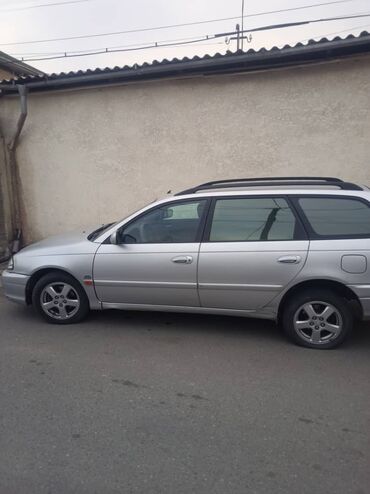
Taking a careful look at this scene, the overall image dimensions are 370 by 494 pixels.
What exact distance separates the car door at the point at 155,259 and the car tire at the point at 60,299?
0.89 feet

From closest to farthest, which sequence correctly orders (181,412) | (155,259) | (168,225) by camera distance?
(181,412) → (155,259) → (168,225)

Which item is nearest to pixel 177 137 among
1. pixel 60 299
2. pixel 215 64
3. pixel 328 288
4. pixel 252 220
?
pixel 215 64

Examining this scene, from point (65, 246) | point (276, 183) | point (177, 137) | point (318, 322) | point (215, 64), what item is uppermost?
point (215, 64)

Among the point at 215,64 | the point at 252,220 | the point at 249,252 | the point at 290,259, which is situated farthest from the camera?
the point at 215,64

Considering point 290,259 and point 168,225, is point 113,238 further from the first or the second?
point 290,259

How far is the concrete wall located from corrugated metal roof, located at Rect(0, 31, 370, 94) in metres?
0.18

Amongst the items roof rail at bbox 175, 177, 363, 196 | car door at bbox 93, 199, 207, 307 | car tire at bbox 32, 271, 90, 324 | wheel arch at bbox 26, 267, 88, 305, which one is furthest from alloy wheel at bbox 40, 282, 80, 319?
roof rail at bbox 175, 177, 363, 196

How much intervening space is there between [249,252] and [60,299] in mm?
2170

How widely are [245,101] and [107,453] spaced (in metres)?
5.89

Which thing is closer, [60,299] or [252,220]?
[252,220]

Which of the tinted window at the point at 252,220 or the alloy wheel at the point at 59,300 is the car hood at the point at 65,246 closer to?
the alloy wheel at the point at 59,300

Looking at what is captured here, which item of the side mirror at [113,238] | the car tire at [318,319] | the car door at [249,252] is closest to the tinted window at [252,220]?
the car door at [249,252]

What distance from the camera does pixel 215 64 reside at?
6387mm

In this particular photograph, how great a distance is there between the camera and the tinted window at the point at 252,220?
3.86 metres
